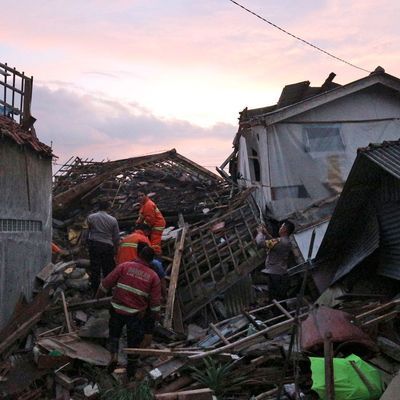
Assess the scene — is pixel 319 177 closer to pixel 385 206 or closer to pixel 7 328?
pixel 385 206

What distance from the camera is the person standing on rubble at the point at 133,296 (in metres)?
6.84

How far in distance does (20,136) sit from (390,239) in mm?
5811

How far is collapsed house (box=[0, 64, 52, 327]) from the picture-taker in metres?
7.82

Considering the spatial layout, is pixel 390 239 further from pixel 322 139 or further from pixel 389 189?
pixel 322 139

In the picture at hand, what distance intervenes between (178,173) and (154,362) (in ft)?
32.9

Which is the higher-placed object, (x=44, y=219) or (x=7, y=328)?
(x=44, y=219)

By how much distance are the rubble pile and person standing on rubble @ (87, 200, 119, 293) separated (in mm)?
449

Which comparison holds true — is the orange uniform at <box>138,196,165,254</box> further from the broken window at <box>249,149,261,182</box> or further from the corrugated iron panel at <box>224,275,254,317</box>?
the broken window at <box>249,149,261,182</box>

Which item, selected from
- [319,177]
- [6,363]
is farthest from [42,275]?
[319,177]

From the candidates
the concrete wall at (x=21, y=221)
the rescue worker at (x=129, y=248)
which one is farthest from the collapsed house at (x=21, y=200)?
the rescue worker at (x=129, y=248)

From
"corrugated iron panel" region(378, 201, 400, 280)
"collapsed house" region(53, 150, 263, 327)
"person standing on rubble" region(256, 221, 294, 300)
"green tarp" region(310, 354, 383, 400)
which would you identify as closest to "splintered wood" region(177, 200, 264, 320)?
"collapsed house" region(53, 150, 263, 327)

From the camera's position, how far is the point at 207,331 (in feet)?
29.2

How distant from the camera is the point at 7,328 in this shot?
7730mm

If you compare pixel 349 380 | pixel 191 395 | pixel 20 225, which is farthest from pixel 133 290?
pixel 349 380
